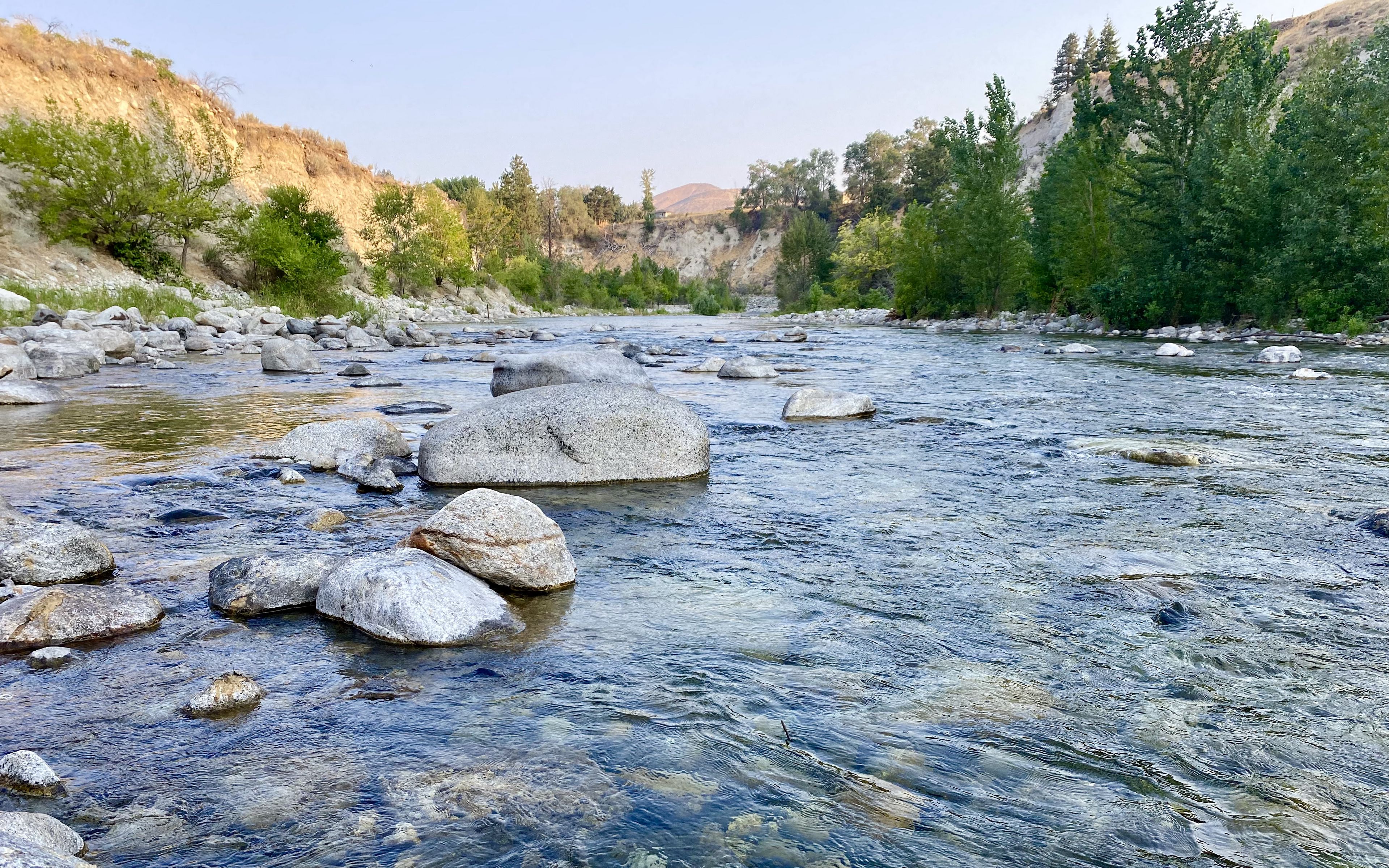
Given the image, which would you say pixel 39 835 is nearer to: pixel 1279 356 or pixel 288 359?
pixel 288 359

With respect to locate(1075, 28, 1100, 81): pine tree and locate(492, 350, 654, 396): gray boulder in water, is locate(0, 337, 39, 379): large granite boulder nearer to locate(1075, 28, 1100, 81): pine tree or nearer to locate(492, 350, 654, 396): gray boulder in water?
locate(492, 350, 654, 396): gray boulder in water

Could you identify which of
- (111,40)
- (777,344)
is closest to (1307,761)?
(777,344)

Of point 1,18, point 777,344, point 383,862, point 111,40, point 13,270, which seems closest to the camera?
point 383,862

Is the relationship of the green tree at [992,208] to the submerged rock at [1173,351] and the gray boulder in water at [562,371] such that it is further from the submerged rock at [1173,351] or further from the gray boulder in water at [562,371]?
the gray boulder in water at [562,371]

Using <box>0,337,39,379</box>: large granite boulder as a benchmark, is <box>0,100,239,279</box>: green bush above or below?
above

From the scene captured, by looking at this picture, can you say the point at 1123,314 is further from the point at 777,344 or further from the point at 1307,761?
the point at 1307,761

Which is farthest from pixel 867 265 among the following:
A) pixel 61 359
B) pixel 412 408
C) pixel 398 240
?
pixel 412 408

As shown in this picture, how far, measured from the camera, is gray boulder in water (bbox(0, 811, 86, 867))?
174 cm

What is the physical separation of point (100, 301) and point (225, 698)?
2233 centimetres

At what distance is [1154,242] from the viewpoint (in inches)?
1009

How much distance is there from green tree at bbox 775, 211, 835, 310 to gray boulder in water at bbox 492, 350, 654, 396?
57763 millimetres

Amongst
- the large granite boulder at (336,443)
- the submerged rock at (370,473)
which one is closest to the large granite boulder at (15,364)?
the large granite boulder at (336,443)

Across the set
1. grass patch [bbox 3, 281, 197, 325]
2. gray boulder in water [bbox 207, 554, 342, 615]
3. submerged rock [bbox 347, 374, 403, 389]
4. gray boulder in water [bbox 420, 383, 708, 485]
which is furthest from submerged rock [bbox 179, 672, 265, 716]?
grass patch [bbox 3, 281, 197, 325]

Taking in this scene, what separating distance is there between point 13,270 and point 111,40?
62.0 ft
